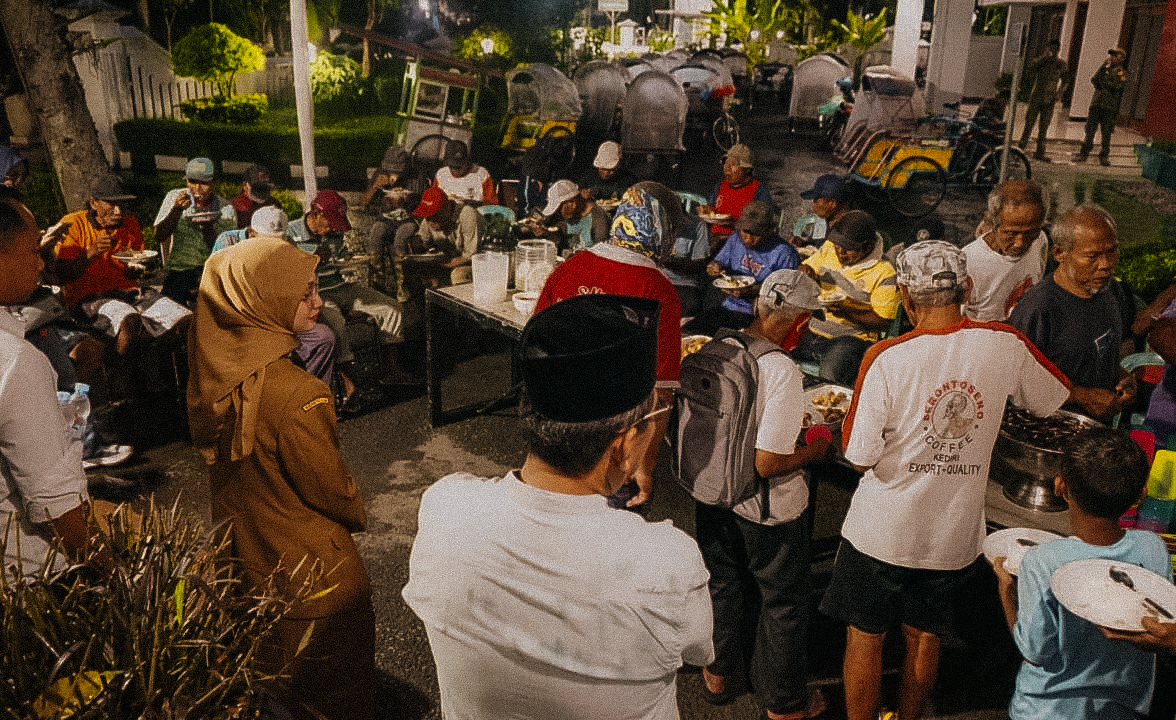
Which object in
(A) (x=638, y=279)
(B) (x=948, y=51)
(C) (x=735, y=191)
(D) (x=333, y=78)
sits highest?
(B) (x=948, y=51)

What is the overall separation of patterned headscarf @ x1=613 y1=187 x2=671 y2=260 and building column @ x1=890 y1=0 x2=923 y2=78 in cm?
1874

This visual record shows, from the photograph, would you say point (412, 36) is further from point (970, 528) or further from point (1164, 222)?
point (970, 528)

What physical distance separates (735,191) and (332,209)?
11.4 ft

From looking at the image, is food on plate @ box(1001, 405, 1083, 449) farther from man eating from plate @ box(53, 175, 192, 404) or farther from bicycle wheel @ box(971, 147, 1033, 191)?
bicycle wheel @ box(971, 147, 1033, 191)

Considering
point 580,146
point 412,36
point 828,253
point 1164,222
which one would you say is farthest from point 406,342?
point 412,36

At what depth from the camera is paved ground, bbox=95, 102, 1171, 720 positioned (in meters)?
3.73

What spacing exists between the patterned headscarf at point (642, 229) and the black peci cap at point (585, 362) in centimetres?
197

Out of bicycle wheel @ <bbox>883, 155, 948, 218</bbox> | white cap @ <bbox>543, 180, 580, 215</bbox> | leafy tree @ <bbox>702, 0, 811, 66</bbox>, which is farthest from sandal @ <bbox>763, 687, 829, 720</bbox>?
leafy tree @ <bbox>702, 0, 811, 66</bbox>

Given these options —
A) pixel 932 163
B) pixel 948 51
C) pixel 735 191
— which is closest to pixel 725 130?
pixel 948 51

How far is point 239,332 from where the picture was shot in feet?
8.48

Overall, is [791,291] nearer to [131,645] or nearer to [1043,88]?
[131,645]

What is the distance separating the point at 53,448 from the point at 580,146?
55.6 ft

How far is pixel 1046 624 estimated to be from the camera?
233 centimetres

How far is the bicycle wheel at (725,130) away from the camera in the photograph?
19750mm
